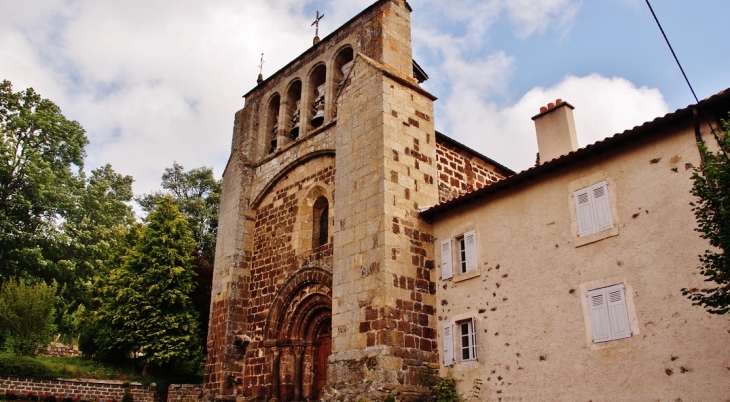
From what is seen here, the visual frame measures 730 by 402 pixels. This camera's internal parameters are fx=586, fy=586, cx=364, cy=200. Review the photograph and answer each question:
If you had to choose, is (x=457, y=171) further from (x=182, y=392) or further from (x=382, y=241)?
(x=182, y=392)

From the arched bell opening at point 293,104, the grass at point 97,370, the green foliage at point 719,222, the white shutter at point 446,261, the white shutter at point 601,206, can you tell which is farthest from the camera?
the grass at point 97,370

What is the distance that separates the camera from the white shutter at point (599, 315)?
29.2ft

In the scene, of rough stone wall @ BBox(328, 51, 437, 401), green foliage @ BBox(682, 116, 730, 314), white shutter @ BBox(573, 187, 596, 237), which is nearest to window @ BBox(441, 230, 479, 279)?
rough stone wall @ BBox(328, 51, 437, 401)

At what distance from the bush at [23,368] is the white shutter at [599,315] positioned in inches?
630

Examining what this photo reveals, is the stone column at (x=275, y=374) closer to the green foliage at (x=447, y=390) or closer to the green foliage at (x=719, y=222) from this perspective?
the green foliage at (x=447, y=390)

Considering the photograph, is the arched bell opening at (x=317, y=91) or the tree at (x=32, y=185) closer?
the arched bell opening at (x=317, y=91)

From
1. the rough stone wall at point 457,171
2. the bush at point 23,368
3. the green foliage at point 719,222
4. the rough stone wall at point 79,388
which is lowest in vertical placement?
the rough stone wall at point 79,388

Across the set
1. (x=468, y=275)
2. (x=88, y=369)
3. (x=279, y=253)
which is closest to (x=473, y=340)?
(x=468, y=275)

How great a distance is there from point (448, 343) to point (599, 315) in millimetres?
3264

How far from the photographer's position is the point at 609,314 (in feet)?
29.4

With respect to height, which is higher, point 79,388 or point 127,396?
point 79,388

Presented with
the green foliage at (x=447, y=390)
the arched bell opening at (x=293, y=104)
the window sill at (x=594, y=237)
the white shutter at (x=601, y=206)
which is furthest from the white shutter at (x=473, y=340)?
the arched bell opening at (x=293, y=104)

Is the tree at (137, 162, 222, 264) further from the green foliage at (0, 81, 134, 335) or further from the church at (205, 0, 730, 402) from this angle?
the church at (205, 0, 730, 402)

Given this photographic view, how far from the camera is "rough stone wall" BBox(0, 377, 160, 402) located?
56.4 feet
